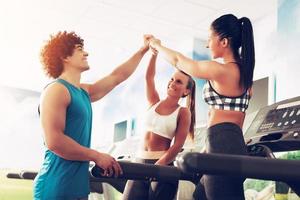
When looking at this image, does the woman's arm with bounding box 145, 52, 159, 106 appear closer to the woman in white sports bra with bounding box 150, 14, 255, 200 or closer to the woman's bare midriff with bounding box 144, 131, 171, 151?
the woman's bare midriff with bounding box 144, 131, 171, 151

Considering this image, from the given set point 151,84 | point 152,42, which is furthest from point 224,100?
point 151,84

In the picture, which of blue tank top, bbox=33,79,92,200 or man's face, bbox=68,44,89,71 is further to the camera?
man's face, bbox=68,44,89,71

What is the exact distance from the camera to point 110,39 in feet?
21.3

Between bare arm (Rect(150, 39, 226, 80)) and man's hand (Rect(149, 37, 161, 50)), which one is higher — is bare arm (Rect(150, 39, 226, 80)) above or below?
below

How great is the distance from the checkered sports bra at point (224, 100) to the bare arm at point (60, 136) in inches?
20.4

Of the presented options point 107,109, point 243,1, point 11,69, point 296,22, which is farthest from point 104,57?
point 296,22

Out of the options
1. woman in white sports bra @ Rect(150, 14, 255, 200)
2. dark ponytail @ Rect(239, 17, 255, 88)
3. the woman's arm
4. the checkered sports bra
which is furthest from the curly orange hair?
the woman's arm

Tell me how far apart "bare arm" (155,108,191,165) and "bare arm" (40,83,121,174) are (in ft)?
2.80

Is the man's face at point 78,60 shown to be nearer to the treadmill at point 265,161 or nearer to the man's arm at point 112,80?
the man's arm at point 112,80

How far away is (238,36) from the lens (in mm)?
1993

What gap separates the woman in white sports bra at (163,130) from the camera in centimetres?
247

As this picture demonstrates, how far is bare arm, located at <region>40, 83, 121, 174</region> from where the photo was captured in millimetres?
1688

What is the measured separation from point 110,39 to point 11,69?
10.7ft

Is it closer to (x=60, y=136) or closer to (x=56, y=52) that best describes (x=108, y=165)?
(x=60, y=136)
